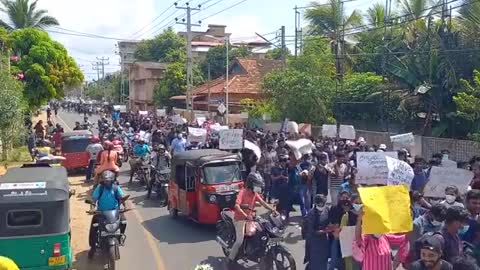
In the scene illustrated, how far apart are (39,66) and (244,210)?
1007 inches

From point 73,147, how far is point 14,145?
8185 millimetres

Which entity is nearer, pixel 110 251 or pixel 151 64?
pixel 110 251

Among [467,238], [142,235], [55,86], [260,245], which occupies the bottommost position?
[142,235]

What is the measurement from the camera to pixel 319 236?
7.96 meters

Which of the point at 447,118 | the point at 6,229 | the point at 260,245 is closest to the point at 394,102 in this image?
the point at 447,118

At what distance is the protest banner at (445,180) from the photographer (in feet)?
31.6

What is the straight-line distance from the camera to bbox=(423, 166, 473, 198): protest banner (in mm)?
9641

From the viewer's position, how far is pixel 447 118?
2412cm

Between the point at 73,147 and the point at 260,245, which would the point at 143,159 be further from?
the point at 260,245

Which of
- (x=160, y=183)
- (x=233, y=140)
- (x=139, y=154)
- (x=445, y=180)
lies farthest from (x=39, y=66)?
(x=445, y=180)

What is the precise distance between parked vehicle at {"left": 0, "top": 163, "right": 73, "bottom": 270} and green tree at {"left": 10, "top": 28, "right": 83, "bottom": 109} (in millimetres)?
23789

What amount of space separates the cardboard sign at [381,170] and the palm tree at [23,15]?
118 feet

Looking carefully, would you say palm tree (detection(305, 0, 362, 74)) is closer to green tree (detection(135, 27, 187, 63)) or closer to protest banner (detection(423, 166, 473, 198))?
protest banner (detection(423, 166, 473, 198))

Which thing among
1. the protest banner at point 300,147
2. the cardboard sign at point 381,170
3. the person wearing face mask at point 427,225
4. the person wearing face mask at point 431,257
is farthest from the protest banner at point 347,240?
the protest banner at point 300,147
